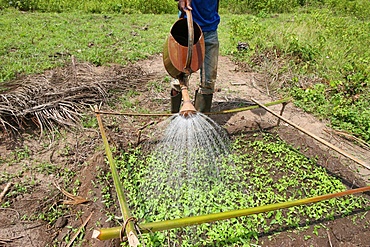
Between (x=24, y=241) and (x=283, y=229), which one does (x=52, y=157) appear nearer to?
(x=24, y=241)

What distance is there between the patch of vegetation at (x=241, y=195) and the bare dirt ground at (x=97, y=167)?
117 mm

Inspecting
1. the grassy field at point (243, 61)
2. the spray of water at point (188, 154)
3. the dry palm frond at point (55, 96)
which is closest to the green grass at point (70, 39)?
the grassy field at point (243, 61)

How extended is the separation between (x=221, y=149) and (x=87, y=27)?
180 inches

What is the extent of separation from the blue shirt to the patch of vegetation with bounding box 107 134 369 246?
1.27 metres

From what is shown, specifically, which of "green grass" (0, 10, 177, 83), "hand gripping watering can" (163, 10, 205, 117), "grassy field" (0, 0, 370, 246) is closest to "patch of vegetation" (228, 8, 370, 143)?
"grassy field" (0, 0, 370, 246)

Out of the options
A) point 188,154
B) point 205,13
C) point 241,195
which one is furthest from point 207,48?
point 241,195

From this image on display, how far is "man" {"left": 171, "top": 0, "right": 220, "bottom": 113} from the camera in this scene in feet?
9.51

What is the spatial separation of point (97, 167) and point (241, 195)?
1.28m

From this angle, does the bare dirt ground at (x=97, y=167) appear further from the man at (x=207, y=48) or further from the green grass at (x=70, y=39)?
the green grass at (x=70, y=39)

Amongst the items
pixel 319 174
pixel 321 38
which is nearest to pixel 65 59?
pixel 319 174

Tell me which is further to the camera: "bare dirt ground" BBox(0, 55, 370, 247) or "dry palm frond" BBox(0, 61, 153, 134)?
"dry palm frond" BBox(0, 61, 153, 134)

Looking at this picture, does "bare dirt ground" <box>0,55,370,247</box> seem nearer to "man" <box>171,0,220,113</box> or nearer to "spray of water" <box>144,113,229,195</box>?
"spray of water" <box>144,113,229,195</box>

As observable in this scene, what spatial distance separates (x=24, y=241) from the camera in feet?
7.25

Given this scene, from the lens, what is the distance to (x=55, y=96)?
3457 millimetres
